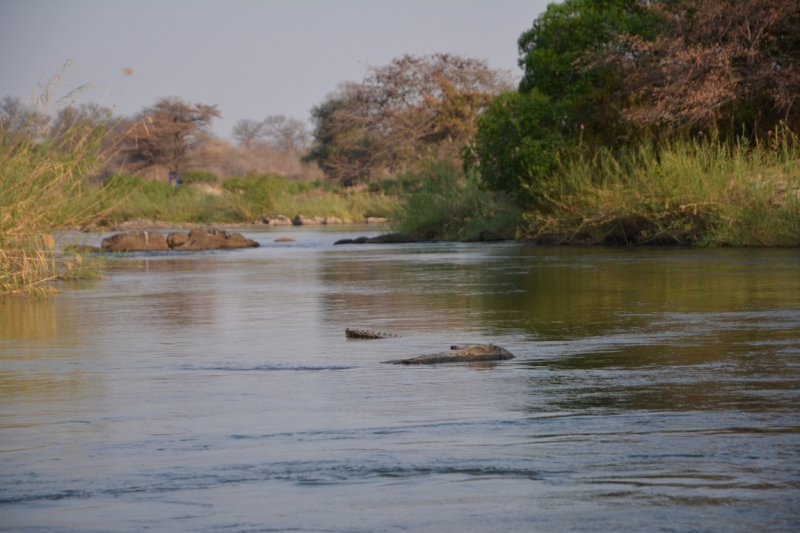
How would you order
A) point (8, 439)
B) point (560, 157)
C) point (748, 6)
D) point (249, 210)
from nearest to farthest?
1. point (8, 439)
2. point (748, 6)
3. point (560, 157)
4. point (249, 210)

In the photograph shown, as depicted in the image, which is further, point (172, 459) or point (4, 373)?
point (4, 373)

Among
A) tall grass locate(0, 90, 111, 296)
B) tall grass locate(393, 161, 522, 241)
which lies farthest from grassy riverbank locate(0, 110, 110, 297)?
Result: tall grass locate(393, 161, 522, 241)

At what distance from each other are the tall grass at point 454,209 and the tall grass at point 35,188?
51.6ft

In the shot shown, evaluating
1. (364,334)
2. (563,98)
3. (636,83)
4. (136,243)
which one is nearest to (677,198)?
(636,83)

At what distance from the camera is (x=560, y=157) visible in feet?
83.4

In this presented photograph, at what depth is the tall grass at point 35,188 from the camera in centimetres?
1220

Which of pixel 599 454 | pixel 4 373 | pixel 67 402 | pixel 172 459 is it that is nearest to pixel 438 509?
pixel 599 454

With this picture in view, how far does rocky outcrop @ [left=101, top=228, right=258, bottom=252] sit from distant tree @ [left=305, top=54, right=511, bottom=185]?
24063 mm

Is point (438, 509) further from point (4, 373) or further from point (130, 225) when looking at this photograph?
point (130, 225)

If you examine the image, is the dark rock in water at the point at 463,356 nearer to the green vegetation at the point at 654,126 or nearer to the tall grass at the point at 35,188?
the tall grass at the point at 35,188

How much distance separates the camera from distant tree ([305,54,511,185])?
2109 inches

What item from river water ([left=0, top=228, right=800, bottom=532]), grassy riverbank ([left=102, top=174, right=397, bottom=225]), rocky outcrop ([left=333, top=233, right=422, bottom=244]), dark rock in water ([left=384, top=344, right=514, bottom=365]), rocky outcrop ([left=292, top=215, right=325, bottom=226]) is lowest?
river water ([left=0, top=228, right=800, bottom=532])

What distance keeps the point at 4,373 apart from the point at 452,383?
2.70 meters

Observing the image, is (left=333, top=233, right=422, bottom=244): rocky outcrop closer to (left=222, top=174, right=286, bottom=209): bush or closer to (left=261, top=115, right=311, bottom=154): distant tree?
(left=222, top=174, right=286, bottom=209): bush
